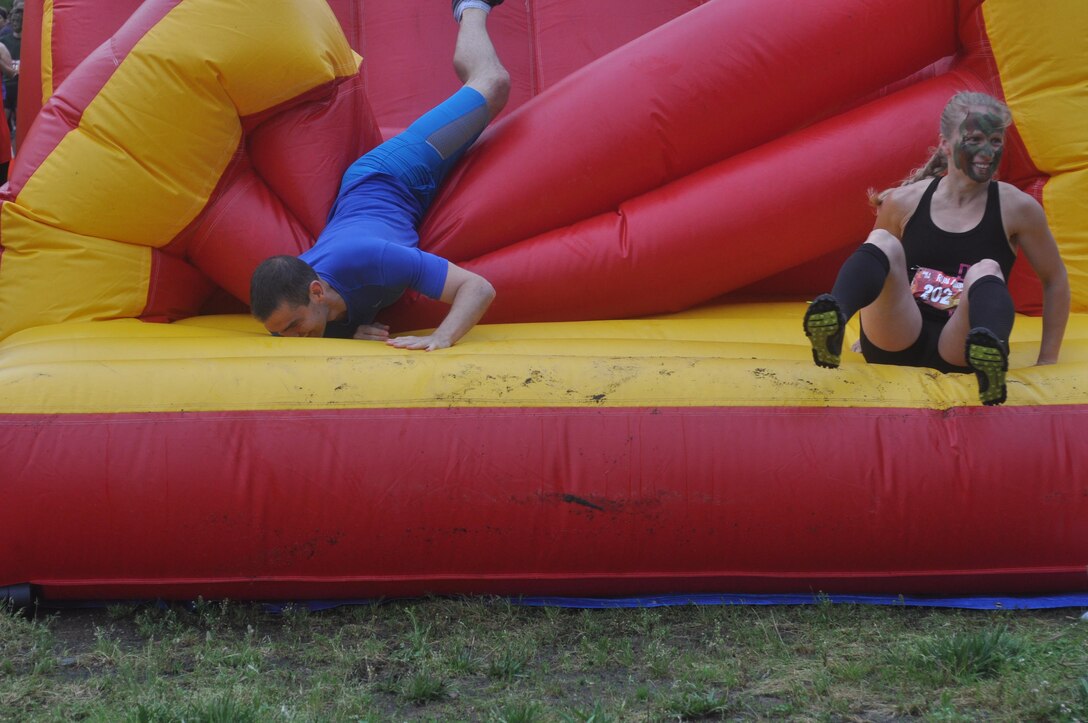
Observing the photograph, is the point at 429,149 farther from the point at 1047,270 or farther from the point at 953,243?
the point at 1047,270

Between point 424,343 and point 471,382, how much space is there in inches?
10.9

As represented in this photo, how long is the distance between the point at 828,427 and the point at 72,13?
2551mm

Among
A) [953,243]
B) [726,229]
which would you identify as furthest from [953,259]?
[726,229]

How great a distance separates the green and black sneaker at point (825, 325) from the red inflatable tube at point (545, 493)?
0.49 ft

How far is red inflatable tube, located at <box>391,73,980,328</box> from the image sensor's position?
290 centimetres

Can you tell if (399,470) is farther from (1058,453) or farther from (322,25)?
(322,25)

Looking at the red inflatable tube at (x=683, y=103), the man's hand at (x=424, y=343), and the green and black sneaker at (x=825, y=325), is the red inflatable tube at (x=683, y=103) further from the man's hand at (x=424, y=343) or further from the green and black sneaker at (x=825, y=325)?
the green and black sneaker at (x=825, y=325)

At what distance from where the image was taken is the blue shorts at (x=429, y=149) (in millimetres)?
3012

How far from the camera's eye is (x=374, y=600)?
7.43 feet

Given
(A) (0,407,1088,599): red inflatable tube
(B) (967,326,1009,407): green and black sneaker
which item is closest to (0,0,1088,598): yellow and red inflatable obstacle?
(A) (0,407,1088,599): red inflatable tube

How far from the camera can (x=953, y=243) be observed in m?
2.41

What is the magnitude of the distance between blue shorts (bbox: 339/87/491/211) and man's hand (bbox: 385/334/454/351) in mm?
672

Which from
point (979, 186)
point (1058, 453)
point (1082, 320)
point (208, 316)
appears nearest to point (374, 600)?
point (208, 316)

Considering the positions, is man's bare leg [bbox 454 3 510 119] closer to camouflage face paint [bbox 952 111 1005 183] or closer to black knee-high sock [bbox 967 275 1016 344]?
camouflage face paint [bbox 952 111 1005 183]
